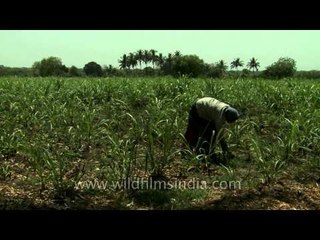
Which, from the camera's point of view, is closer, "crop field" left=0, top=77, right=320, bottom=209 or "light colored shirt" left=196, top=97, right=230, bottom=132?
"crop field" left=0, top=77, right=320, bottom=209

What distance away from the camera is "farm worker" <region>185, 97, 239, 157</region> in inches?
188

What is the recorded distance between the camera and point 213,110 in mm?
4980

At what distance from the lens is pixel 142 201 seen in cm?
381

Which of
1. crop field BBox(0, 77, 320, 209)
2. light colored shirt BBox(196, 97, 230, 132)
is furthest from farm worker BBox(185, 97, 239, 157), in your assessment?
crop field BBox(0, 77, 320, 209)

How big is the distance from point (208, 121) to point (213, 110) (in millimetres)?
271

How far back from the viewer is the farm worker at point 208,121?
4780 mm

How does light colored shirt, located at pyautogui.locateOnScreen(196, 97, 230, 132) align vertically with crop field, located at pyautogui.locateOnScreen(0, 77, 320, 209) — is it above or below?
above

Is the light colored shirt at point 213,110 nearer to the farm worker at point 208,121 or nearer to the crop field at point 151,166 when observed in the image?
the farm worker at point 208,121

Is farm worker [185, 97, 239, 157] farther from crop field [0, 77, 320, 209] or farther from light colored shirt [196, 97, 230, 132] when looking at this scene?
crop field [0, 77, 320, 209]

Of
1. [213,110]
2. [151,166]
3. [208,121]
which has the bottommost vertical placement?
[151,166]

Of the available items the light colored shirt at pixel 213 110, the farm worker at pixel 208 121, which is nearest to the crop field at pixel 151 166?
the farm worker at pixel 208 121

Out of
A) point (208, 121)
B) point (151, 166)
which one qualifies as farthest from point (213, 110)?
point (151, 166)

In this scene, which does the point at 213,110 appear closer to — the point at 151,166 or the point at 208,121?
the point at 208,121
